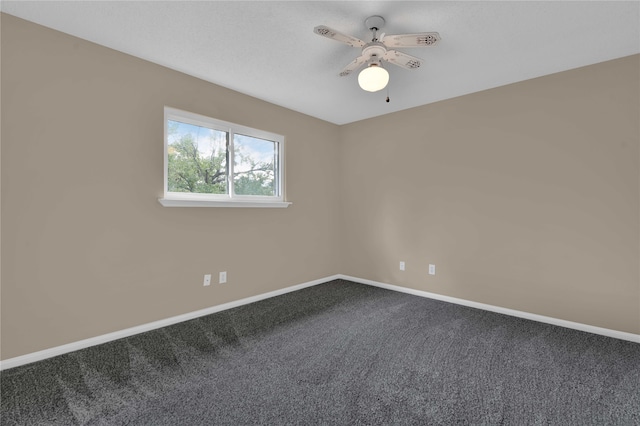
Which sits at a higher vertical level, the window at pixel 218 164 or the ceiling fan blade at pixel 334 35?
the ceiling fan blade at pixel 334 35

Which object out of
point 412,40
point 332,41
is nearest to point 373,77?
point 412,40

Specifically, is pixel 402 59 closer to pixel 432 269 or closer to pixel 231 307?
pixel 432 269

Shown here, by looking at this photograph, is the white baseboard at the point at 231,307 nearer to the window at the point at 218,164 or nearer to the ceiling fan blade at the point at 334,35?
the window at the point at 218,164

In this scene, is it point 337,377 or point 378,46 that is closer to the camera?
point 337,377

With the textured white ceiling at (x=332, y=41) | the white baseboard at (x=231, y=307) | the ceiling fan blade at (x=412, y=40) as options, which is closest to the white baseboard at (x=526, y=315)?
the white baseboard at (x=231, y=307)

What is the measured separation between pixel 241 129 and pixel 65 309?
230 cm

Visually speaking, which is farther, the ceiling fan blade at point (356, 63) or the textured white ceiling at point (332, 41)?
the ceiling fan blade at point (356, 63)

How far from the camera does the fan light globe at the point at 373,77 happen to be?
2035mm

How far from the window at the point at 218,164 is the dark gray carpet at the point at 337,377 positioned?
128 cm

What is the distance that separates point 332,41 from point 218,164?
174 centimetres

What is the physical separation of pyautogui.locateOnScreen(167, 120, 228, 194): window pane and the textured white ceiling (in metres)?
0.57

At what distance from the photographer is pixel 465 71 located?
2.76m

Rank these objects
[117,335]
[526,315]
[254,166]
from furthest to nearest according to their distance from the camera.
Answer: [254,166] < [526,315] < [117,335]

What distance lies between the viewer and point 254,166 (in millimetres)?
3557
